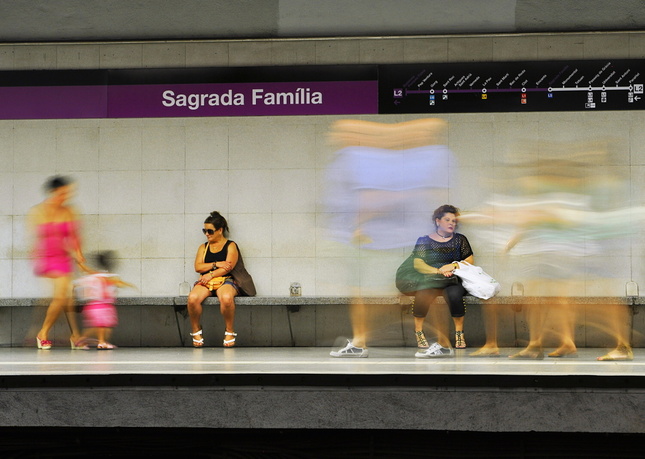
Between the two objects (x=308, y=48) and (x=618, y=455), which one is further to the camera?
(x=308, y=48)

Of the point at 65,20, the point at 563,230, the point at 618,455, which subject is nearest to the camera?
the point at 618,455

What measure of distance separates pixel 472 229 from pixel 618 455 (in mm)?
3826

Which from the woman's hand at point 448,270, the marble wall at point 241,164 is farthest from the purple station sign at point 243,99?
the woman's hand at point 448,270

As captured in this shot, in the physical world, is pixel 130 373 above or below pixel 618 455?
above

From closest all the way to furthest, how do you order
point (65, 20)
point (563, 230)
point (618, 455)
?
1. point (618, 455)
2. point (65, 20)
3. point (563, 230)

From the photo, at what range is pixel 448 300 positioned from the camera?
7.95m

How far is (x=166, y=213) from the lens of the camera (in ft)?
30.1

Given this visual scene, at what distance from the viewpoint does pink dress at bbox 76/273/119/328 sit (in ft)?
29.3

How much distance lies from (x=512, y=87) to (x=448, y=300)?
2.38 metres

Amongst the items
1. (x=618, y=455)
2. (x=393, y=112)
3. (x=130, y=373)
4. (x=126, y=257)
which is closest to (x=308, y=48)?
(x=393, y=112)

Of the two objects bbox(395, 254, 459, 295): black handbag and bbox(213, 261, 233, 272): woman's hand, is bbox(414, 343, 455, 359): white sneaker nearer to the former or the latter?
bbox(395, 254, 459, 295): black handbag

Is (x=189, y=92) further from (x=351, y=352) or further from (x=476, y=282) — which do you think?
(x=476, y=282)

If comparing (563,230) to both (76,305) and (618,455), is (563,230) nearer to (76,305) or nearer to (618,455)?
(618,455)

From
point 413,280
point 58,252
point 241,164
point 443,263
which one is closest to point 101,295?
point 58,252
